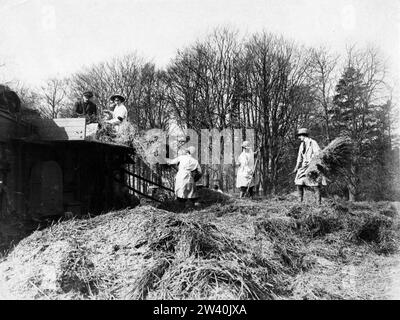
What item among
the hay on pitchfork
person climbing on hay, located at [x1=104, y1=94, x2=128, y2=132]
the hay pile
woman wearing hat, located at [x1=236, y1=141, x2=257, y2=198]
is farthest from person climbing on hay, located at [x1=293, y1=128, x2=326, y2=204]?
person climbing on hay, located at [x1=104, y1=94, x2=128, y2=132]

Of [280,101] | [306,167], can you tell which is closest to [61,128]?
[306,167]

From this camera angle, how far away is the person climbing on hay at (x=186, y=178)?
814 centimetres

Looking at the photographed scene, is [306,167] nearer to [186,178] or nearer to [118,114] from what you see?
[186,178]

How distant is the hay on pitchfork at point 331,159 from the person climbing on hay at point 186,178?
2588 millimetres

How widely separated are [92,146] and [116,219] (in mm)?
2463

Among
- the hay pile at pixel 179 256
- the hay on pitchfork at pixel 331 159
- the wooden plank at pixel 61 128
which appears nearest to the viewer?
the hay pile at pixel 179 256

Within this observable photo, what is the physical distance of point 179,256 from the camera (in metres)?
4.45

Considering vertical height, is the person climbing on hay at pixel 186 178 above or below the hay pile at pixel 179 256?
above

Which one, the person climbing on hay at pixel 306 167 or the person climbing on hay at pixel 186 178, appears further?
the person climbing on hay at pixel 186 178

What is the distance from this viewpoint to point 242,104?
20219 mm

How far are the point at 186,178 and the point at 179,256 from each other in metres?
3.77

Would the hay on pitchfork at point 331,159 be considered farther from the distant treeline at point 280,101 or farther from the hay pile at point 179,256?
the distant treeline at point 280,101

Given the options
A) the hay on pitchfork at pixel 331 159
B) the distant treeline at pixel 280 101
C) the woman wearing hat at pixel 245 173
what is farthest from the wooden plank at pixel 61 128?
the distant treeline at pixel 280 101
